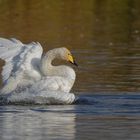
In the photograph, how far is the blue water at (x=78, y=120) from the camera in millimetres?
12172

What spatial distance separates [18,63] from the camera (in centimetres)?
1619

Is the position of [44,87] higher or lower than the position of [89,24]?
higher

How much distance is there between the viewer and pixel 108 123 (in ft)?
43.4

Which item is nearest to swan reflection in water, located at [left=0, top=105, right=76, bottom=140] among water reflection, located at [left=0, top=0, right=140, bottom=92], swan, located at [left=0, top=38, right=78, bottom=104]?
swan, located at [left=0, top=38, right=78, bottom=104]

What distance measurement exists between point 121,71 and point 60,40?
655 centimetres

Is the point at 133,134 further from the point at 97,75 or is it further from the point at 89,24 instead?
the point at 89,24

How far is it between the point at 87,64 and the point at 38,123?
281 inches

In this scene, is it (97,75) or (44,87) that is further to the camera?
(97,75)

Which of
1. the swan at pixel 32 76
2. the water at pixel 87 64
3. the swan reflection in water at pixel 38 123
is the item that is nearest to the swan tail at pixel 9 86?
the swan at pixel 32 76

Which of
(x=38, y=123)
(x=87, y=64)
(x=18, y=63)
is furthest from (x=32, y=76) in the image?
(x=87, y=64)

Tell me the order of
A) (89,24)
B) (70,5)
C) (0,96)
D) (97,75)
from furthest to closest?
(70,5) < (89,24) < (97,75) < (0,96)

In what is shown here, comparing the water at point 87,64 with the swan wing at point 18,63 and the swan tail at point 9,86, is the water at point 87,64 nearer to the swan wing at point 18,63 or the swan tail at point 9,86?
the swan tail at point 9,86

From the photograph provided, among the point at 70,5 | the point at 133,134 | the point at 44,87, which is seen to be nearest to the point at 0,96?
the point at 44,87

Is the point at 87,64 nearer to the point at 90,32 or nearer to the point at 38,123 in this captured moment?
the point at 38,123
